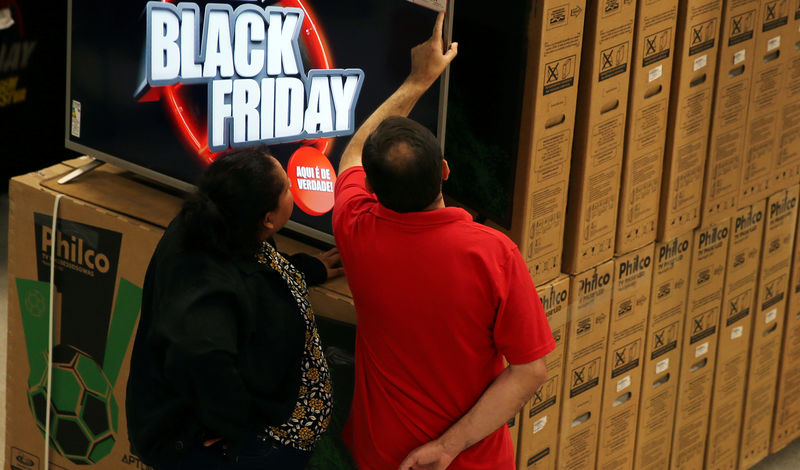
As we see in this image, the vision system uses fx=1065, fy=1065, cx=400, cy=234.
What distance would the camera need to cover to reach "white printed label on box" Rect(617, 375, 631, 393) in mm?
3158

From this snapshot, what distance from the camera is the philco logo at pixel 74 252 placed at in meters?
3.13

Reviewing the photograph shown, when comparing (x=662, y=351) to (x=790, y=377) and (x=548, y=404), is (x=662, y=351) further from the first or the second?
(x=790, y=377)

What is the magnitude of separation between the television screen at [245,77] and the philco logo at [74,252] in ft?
0.94

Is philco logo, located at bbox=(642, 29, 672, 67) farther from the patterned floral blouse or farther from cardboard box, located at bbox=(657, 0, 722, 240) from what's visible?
the patterned floral blouse

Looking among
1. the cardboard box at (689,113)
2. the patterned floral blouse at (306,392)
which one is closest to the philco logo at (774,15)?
the cardboard box at (689,113)

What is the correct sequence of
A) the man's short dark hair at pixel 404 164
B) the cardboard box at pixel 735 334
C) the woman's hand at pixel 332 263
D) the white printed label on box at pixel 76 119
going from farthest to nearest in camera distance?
the cardboard box at pixel 735 334 < the white printed label on box at pixel 76 119 < the woman's hand at pixel 332 263 < the man's short dark hair at pixel 404 164

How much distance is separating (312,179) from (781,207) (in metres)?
1.69

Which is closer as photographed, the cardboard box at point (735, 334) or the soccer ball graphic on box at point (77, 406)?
the soccer ball graphic on box at point (77, 406)

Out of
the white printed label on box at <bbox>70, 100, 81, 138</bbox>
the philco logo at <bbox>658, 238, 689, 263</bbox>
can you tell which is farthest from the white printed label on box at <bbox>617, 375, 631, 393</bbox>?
the white printed label on box at <bbox>70, 100, 81, 138</bbox>

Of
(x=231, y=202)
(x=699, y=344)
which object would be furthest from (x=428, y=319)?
(x=699, y=344)

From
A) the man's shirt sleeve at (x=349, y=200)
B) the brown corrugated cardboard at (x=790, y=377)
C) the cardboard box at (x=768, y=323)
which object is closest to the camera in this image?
the man's shirt sleeve at (x=349, y=200)

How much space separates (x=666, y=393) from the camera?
336 cm

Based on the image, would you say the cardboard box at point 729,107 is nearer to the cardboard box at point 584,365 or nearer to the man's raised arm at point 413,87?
the cardboard box at point 584,365

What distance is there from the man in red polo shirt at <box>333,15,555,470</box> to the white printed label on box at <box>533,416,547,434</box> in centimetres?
57
